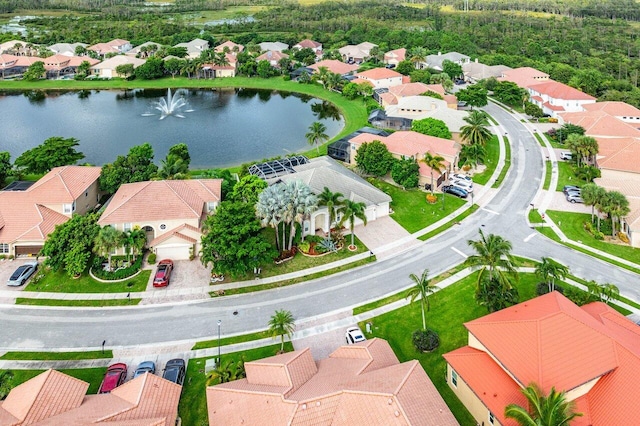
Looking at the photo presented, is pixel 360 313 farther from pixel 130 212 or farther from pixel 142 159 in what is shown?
pixel 142 159

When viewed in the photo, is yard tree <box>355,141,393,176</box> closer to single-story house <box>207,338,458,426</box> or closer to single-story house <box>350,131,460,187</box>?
single-story house <box>350,131,460,187</box>

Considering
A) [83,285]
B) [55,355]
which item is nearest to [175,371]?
[55,355]

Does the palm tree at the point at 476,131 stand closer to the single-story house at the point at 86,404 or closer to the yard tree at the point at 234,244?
the yard tree at the point at 234,244

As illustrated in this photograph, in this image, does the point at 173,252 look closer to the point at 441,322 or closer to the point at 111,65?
the point at 441,322

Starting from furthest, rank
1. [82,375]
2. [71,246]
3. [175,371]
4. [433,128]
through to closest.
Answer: [433,128], [71,246], [82,375], [175,371]

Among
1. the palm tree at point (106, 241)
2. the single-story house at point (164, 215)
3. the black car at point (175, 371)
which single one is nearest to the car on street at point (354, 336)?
the black car at point (175, 371)

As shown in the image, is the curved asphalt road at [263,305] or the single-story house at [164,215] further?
the single-story house at [164,215]

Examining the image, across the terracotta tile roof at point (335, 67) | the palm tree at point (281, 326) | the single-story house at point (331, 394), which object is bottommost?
the palm tree at point (281, 326)
